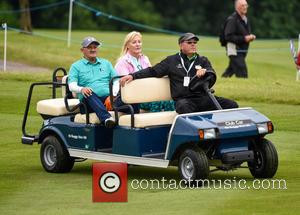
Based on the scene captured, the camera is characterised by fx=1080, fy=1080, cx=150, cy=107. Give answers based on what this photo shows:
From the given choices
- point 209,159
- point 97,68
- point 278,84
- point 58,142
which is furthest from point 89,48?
point 278,84

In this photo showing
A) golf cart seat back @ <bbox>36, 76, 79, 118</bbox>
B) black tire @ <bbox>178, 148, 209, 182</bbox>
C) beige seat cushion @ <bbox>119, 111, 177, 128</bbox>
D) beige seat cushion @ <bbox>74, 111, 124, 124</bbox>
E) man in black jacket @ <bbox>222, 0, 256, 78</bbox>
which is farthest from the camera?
man in black jacket @ <bbox>222, 0, 256, 78</bbox>

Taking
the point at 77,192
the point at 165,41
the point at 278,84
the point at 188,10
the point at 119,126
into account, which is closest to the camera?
the point at 77,192

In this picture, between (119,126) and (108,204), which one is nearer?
(108,204)

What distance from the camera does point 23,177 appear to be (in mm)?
11703

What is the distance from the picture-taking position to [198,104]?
1160 centimetres

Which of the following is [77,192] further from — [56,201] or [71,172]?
[71,172]

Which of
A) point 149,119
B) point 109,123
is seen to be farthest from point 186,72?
point 109,123

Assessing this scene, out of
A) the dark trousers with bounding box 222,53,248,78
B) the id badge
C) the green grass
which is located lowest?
the green grass

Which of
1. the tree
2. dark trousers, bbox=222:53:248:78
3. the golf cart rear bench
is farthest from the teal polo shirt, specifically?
the tree

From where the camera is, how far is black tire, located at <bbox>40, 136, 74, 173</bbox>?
1218 centimetres

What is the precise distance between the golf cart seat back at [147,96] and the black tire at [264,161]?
98 cm

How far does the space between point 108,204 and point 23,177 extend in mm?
2125

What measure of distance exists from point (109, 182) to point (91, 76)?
2854 mm

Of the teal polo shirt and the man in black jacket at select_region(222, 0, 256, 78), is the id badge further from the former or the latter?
the man in black jacket at select_region(222, 0, 256, 78)
